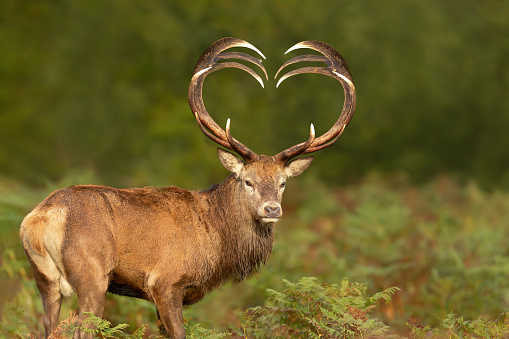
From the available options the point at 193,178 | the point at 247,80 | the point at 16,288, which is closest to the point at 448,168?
the point at 247,80

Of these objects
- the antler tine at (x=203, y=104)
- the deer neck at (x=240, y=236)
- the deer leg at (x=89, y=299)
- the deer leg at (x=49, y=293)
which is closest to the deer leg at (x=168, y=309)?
the deer leg at (x=89, y=299)

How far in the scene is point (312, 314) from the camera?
8.04m

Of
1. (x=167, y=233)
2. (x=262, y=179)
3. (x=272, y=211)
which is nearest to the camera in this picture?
(x=167, y=233)

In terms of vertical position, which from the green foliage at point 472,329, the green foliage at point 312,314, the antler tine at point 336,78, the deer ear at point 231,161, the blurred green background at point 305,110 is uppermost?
the blurred green background at point 305,110

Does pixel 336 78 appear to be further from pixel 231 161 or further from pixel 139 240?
pixel 139 240

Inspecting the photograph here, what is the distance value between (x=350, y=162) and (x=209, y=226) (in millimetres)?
23484

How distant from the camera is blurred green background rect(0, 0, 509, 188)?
78.4ft

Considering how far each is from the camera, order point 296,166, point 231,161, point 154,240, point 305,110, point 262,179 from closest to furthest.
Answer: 1. point 154,240
2. point 262,179
3. point 231,161
4. point 296,166
5. point 305,110

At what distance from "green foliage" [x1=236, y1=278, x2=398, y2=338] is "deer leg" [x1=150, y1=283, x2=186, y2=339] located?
2.35 feet

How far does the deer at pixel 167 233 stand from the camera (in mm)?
7270

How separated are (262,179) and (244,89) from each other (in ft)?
53.3

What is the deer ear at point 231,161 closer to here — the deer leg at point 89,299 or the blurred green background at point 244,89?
the deer leg at point 89,299

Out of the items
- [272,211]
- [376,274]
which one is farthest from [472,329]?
[376,274]

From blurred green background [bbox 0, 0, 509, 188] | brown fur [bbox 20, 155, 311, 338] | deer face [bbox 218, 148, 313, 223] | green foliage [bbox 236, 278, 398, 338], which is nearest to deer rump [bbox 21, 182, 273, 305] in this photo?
brown fur [bbox 20, 155, 311, 338]
